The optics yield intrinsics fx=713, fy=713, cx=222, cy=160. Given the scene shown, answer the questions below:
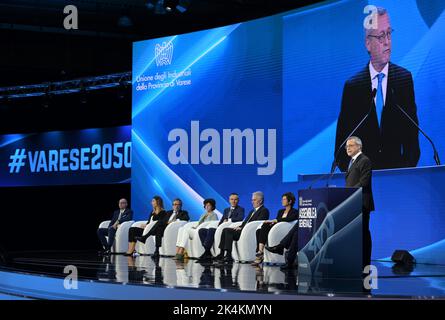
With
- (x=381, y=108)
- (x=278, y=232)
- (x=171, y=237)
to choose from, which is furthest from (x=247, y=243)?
(x=381, y=108)

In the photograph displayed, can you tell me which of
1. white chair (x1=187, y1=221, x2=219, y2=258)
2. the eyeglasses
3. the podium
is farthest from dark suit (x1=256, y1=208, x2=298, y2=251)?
the eyeglasses

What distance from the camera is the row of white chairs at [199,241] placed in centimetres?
789

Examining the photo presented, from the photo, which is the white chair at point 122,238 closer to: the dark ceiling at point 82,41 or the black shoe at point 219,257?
the black shoe at point 219,257

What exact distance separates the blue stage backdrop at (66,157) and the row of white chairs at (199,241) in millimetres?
3103

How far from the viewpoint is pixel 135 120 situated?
12031mm

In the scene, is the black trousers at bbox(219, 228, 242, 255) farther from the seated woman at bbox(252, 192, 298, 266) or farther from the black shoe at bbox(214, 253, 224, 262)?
the seated woman at bbox(252, 192, 298, 266)

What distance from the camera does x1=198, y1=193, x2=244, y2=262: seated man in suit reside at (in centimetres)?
897

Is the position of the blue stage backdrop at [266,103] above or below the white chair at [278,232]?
above

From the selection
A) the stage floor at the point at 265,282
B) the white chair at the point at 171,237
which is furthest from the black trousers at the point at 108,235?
the stage floor at the point at 265,282

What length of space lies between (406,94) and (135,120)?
16.6 ft

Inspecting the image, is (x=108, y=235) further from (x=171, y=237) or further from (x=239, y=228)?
(x=239, y=228)

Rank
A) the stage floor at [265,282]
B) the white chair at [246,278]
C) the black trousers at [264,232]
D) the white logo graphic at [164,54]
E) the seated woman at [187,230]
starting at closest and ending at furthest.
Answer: the stage floor at [265,282], the white chair at [246,278], the black trousers at [264,232], the seated woman at [187,230], the white logo graphic at [164,54]
